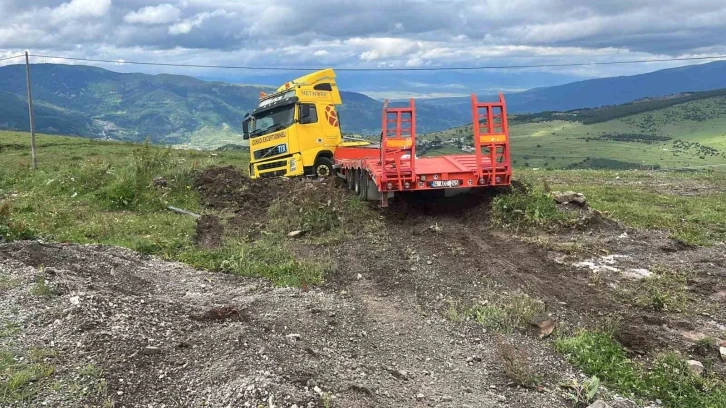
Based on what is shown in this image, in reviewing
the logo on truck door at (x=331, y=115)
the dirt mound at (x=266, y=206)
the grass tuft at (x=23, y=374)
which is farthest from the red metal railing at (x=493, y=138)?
the grass tuft at (x=23, y=374)

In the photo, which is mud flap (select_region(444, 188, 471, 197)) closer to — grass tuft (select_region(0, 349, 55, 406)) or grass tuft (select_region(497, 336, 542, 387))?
grass tuft (select_region(497, 336, 542, 387))

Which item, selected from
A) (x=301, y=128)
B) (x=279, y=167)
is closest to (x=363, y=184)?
(x=301, y=128)

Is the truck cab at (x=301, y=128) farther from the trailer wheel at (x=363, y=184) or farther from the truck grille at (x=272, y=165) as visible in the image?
the trailer wheel at (x=363, y=184)

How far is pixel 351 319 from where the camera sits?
6992mm

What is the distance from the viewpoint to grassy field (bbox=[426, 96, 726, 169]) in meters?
85.5

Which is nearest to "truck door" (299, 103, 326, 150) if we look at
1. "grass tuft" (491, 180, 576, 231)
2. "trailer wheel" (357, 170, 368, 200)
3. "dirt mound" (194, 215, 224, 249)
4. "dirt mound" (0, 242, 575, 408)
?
"trailer wheel" (357, 170, 368, 200)

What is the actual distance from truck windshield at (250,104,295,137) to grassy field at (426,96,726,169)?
185 ft

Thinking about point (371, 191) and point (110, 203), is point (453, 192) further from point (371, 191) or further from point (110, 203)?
point (110, 203)

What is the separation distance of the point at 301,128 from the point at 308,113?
0.55 metres

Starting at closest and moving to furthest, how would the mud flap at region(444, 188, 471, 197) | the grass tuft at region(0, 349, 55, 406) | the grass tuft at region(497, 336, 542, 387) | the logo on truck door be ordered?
the grass tuft at region(0, 349, 55, 406) < the grass tuft at region(497, 336, 542, 387) < the mud flap at region(444, 188, 471, 197) < the logo on truck door

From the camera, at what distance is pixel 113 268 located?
8.81 meters

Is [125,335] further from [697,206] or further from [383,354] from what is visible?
[697,206]

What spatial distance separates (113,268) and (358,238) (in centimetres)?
445

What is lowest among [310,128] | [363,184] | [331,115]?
[363,184]
